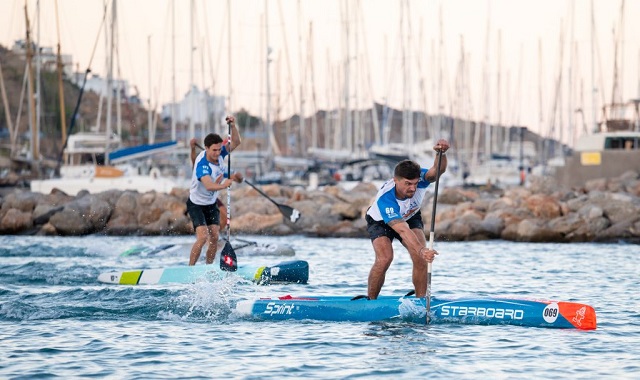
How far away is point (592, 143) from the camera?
147 ft

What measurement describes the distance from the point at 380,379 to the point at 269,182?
121 ft

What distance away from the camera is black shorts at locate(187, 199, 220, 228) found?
48.3ft

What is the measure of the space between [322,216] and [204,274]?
16.2 meters

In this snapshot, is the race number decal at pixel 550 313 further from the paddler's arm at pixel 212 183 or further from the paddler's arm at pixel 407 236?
the paddler's arm at pixel 212 183

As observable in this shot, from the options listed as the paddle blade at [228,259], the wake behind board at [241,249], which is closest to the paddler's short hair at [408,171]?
the paddle blade at [228,259]

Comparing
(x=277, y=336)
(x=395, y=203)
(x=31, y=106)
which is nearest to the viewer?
(x=277, y=336)

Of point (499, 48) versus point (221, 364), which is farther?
point (499, 48)

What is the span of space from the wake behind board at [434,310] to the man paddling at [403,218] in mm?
289

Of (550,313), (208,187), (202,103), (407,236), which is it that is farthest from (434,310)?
(202,103)

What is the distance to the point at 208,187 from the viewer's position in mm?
14047

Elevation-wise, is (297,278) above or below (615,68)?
below

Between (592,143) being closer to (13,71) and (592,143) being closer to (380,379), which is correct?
(380,379)

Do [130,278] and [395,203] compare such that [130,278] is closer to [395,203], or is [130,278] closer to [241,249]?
[241,249]

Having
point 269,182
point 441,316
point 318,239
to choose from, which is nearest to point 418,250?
point 441,316
